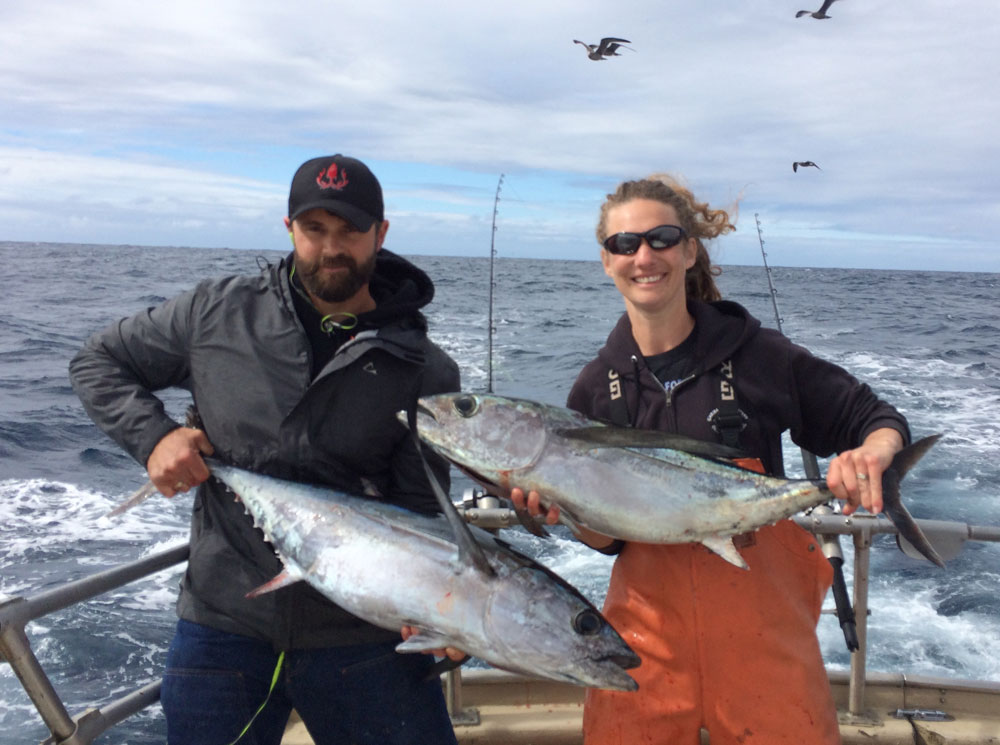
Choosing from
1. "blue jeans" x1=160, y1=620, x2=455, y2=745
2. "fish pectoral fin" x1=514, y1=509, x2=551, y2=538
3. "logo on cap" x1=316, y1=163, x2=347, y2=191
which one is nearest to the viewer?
"fish pectoral fin" x1=514, y1=509, x2=551, y2=538

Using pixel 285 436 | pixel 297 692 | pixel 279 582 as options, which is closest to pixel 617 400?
pixel 285 436

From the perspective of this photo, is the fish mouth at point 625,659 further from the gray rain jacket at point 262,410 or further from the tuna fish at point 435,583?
the gray rain jacket at point 262,410

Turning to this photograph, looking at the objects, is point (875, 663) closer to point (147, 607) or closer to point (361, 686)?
point (361, 686)

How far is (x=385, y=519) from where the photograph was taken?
2160 mm

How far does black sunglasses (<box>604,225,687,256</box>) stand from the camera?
2406mm

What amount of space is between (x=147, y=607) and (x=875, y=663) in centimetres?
563

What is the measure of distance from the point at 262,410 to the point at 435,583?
29.5 inches

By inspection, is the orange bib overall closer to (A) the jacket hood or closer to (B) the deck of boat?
(A) the jacket hood

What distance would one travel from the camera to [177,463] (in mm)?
2180

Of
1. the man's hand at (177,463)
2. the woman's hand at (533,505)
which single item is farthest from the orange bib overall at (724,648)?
the man's hand at (177,463)

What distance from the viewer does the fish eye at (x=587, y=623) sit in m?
1.95

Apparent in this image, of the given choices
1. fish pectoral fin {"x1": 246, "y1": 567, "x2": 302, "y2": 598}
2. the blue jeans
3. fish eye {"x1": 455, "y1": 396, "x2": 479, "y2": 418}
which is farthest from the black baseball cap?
the blue jeans

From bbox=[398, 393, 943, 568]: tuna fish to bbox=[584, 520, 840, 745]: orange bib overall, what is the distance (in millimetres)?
197

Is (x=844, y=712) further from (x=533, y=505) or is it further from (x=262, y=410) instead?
(x=262, y=410)
